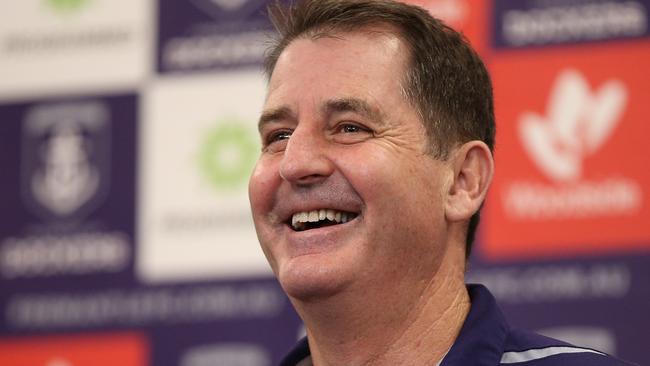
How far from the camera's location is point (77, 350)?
148 inches

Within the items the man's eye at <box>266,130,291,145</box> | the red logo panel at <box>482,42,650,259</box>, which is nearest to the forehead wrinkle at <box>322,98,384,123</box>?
the man's eye at <box>266,130,291,145</box>

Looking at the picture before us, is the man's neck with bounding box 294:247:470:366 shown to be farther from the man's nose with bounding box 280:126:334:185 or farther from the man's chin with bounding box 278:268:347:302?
the man's nose with bounding box 280:126:334:185

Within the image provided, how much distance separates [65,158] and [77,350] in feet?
2.17

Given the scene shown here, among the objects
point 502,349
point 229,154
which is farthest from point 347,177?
point 229,154

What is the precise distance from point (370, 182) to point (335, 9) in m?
0.39

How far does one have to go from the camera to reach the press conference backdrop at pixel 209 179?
10.7 feet

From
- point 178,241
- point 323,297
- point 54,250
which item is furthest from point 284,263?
point 54,250

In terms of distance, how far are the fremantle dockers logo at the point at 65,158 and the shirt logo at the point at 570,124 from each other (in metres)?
1.44

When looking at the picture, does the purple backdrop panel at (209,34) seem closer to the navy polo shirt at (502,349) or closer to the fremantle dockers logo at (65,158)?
the fremantle dockers logo at (65,158)

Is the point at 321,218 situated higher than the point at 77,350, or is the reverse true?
the point at 321,218

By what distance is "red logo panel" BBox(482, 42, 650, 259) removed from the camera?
10.6 ft

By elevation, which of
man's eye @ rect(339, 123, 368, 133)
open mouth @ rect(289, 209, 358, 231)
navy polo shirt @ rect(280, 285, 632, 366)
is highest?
man's eye @ rect(339, 123, 368, 133)

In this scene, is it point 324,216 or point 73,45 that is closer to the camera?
point 324,216

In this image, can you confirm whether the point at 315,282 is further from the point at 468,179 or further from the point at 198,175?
the point at 198,175
